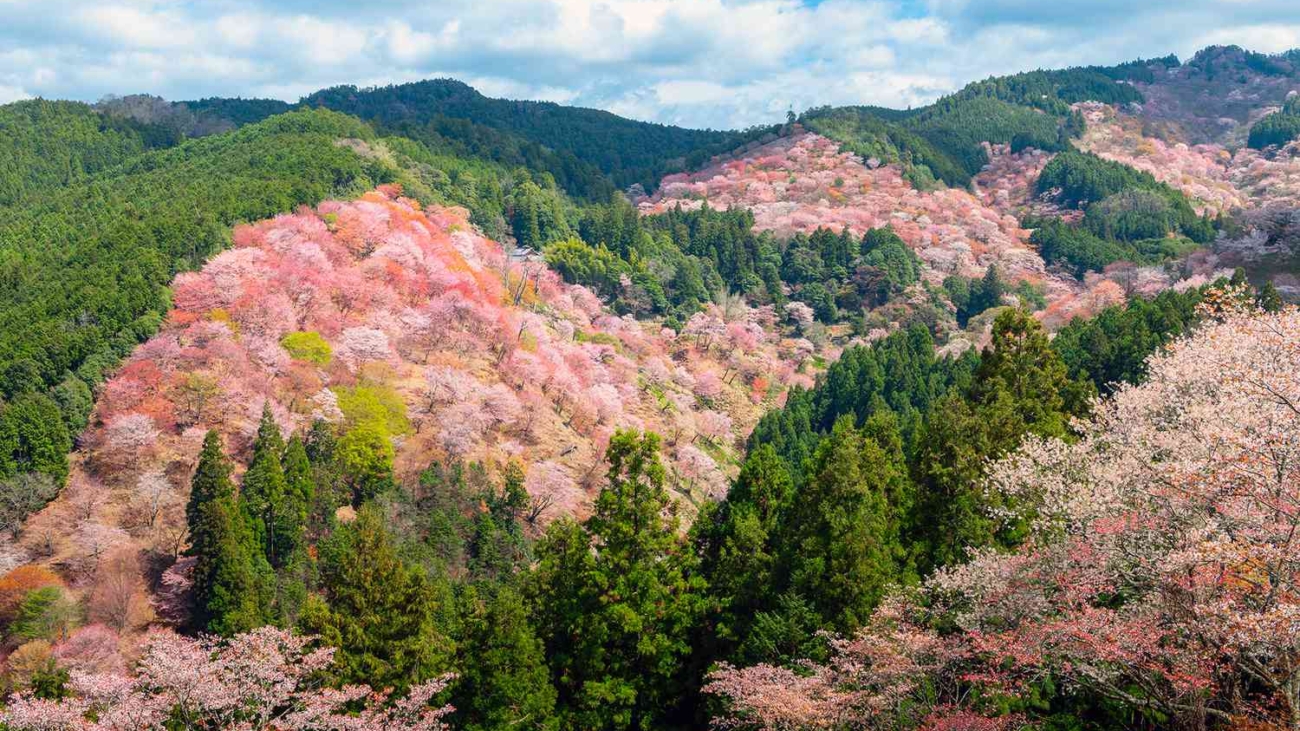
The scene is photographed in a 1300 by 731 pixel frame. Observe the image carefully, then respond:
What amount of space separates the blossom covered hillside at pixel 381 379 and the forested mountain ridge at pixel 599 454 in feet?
0.87

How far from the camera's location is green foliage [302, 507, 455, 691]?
2753cm

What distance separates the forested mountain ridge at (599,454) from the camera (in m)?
18.0

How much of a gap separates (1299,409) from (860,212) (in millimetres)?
110197

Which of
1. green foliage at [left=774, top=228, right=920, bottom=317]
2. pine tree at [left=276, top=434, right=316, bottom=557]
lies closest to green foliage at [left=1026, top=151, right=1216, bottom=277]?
green foliage at [left=774, top=228, right=920, bottom=317]

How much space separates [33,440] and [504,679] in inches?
1158

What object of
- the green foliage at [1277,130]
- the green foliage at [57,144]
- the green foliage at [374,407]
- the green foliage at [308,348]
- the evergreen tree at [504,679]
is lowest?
the evergreen tree at [504,679]

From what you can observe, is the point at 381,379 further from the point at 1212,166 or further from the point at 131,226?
the point at 1212,166

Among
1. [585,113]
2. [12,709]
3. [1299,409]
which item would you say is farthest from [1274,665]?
[585,113]

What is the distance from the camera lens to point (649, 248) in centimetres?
9825

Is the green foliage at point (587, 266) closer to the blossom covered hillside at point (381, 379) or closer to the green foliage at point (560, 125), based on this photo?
the blossom covered hillside at point (381, 379)

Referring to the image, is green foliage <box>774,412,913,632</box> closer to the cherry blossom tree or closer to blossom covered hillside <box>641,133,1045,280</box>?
the cherry blossom tree

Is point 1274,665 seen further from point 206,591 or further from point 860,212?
point 860,212

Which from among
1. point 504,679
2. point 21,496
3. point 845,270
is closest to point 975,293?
point 845,270

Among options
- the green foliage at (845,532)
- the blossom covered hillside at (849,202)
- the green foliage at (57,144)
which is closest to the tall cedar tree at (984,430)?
the green foliage at (845,532)
